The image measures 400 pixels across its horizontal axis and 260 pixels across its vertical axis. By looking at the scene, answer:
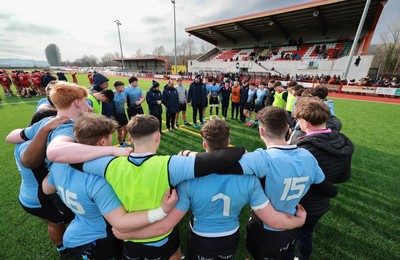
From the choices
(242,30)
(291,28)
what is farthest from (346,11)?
(242,30)

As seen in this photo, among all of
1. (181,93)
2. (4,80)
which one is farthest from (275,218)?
(4,80)

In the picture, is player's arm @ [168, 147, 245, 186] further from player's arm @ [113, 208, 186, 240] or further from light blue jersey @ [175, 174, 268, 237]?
player's arm @ [113, 208, 186, 240]

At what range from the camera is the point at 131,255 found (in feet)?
5.13

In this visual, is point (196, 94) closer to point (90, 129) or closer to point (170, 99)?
point (170, 99)

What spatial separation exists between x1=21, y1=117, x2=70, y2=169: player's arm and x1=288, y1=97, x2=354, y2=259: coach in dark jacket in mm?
2492

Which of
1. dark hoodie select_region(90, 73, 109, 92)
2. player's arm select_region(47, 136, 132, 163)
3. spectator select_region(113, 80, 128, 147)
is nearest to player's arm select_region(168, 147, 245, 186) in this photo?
player's arm select_region(47, 136, 132, 163)

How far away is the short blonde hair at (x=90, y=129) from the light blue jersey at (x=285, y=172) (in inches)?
47.0

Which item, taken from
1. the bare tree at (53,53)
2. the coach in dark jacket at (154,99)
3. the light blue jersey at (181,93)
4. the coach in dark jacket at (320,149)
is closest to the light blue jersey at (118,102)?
the coach in dark jacket at (154,99)

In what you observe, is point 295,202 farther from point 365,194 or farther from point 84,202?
point 365,194

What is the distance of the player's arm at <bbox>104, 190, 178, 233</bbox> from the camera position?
1307mm

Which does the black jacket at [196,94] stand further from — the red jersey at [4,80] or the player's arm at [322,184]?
the red jersey at [4,80]

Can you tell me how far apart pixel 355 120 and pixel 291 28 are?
28.2 meters

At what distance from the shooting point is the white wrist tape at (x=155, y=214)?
1325mm

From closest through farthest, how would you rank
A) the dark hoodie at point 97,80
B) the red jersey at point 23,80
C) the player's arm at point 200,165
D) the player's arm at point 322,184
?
the player's arm at point 200,165 → the player's arm at point 322,184 → the dark hoodie at point 97,80 → the red jersey at point 23,80
